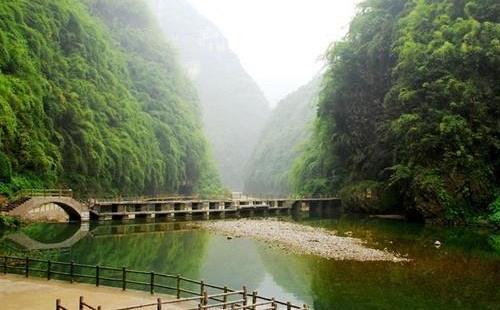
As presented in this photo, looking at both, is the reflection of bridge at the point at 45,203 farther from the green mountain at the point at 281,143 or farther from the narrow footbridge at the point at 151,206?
the green mountain at the point at 281,143

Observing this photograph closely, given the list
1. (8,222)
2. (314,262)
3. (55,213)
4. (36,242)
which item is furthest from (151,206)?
(314,262)

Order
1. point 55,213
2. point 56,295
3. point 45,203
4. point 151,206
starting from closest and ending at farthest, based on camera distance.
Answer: point 56,295, point 45,203, point 55,213, point 151,206

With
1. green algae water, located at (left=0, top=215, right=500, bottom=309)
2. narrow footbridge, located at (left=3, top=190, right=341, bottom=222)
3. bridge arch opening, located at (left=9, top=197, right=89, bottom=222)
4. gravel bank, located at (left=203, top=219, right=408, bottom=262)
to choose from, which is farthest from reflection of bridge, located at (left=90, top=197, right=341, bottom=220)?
gravel bank, located at (left=203, top=219, right=408, bottom=262)

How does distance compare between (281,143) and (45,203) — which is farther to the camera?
(281,143)

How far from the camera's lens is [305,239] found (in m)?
33.1

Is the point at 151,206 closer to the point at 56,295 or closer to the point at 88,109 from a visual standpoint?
the point at 88,109

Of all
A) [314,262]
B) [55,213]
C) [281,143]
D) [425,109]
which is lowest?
[314,262]

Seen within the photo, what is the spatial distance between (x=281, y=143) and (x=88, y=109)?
303ft

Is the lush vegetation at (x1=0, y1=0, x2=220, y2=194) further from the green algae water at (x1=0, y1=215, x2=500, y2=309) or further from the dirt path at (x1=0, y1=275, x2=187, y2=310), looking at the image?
the dirt path at (x1=0, y1=275, x2=187, y2=310)

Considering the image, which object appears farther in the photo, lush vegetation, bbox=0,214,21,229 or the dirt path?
lush vegetation, bbox=0,214,21,229

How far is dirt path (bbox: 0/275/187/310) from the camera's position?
14635 mm


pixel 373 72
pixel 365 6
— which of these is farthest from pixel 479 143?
pixel 365 6

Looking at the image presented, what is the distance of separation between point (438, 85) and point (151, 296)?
3421cm

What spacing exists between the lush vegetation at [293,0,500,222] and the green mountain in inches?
2152
